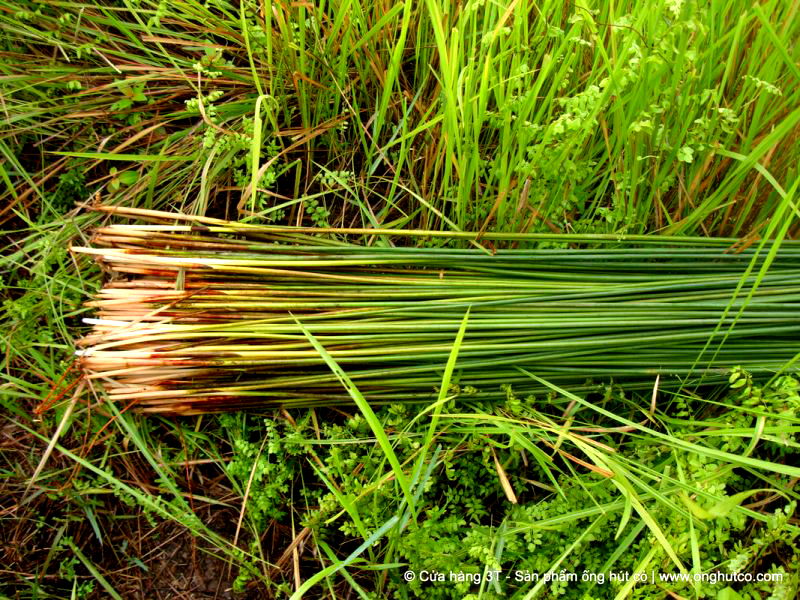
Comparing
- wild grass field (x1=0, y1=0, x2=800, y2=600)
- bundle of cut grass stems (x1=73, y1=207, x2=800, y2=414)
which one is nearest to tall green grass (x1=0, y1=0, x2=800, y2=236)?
wild grass field (x1=0, y1=0, x2=800, y2=600)

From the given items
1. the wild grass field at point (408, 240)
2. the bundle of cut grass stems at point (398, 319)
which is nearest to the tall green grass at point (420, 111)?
the wild grass field at point (408, 240)

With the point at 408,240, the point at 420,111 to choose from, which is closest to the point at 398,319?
the point at 408,240

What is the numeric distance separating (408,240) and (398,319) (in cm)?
27

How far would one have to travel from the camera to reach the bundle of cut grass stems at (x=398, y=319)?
132 cm

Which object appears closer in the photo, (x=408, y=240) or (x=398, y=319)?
(x=398, y=319)

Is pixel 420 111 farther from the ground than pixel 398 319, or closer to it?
farther from the ground

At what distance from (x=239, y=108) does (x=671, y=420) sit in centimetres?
133

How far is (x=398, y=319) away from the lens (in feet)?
4.42

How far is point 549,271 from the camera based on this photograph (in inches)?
55.2

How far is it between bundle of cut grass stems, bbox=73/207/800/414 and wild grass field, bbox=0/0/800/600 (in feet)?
0.14

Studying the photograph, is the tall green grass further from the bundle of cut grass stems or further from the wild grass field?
the bundle of cut grass stems

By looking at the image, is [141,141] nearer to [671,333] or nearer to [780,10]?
[671,333]

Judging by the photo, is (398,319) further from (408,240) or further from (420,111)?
(420,111)

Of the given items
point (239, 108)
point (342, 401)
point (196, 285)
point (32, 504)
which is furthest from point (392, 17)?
point (32, 504)
